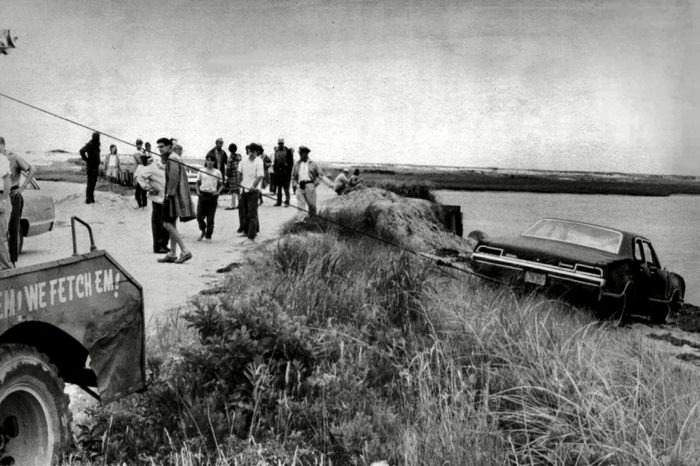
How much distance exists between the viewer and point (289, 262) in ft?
23.0

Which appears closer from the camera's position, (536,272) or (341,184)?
(536,272)

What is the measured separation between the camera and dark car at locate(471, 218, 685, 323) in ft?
23.5

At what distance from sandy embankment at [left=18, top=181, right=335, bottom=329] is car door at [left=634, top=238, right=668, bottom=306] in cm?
437

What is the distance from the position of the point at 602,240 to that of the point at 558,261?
927 mm

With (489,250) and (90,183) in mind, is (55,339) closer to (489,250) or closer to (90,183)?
(489,250)

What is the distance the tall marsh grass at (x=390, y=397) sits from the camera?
3.48 meters

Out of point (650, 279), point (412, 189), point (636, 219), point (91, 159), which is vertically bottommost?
point (636, 219)

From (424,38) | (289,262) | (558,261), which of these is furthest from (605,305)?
(424,38)

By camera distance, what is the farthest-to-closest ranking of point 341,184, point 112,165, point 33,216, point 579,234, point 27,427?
point 341,184, point 112,165, point 579,234, point 33,216, point 27,427

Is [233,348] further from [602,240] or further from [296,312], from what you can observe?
[602,240]

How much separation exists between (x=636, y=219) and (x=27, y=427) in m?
23.5

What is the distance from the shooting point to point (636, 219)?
24156 mm

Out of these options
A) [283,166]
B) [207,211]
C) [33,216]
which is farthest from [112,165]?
[33,216]

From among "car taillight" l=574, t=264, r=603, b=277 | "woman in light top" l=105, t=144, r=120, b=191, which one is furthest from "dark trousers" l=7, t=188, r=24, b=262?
"car taillight" l=574, t=264, r=603, b=277
